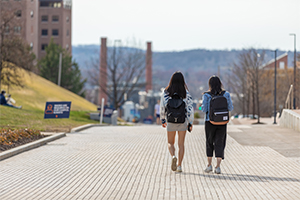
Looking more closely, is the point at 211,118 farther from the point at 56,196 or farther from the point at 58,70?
the point at 58,70

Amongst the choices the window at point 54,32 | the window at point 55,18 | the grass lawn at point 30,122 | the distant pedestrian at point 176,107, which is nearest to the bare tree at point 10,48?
the grass lawn at point 30,122

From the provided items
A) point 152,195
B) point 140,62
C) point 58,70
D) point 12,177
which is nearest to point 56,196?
point 152,195

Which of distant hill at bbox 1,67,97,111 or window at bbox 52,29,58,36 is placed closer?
distant hill at bbox 1,67,97,111

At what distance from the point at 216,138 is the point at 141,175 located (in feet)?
5.19

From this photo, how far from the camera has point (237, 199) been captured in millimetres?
6707

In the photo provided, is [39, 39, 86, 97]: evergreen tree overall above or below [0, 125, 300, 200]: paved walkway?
Answer: above

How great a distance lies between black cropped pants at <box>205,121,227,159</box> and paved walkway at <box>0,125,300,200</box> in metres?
0.43

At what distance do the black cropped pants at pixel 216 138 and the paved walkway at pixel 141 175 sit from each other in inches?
17.1

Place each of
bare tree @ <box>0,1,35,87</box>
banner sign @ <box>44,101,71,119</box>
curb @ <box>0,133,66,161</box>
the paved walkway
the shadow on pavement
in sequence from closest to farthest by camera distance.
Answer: the paved walkway < the shadow on pavement < curb @ <box>0,133,66,161</box> < banner sign @ <box>44,101,71,119</box> < bare tree @ <box>0,1,35,87</box>

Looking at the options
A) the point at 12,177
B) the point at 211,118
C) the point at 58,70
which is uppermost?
the point at 58,70

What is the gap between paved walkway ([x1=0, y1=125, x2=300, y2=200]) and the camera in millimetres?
7117

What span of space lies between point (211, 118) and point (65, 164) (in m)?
3.36

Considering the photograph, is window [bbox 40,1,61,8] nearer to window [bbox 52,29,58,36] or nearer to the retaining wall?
window [bbox 52,29,58,36]

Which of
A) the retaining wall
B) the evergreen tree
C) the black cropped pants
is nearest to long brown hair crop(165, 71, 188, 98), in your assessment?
the black cropped pants
